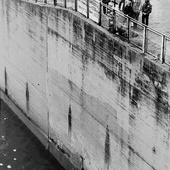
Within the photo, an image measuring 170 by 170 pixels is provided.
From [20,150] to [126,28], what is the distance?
9.83 m

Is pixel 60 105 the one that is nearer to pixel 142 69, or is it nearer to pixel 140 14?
pixel 140 14

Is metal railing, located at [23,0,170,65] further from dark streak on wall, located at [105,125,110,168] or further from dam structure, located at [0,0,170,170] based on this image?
dark streak on wall, located at [105,125,110,168]

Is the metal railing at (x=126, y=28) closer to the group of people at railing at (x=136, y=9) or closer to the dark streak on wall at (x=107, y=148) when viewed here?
the group of people at railing at (x=136, y=9)

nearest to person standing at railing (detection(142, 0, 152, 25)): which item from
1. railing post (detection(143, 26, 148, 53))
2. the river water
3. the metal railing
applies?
the metal railing

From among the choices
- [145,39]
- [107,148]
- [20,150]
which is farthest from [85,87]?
[20,150]

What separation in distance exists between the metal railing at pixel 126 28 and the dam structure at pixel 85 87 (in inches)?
2.9

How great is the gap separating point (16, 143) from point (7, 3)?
7.40 meters

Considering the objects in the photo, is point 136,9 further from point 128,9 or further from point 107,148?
point 107,148

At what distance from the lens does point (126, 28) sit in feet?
63.3

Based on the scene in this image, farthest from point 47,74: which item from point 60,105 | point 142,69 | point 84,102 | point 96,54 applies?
point 142,69

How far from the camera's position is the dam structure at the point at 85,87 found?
17.9 metres

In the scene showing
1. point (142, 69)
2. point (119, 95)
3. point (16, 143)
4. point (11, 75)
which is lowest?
point (16, 143)

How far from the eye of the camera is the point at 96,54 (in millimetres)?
20297

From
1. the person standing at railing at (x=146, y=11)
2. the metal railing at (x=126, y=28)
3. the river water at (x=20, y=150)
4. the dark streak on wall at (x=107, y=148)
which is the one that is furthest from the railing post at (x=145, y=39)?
the river water at (x=20, y=150)
